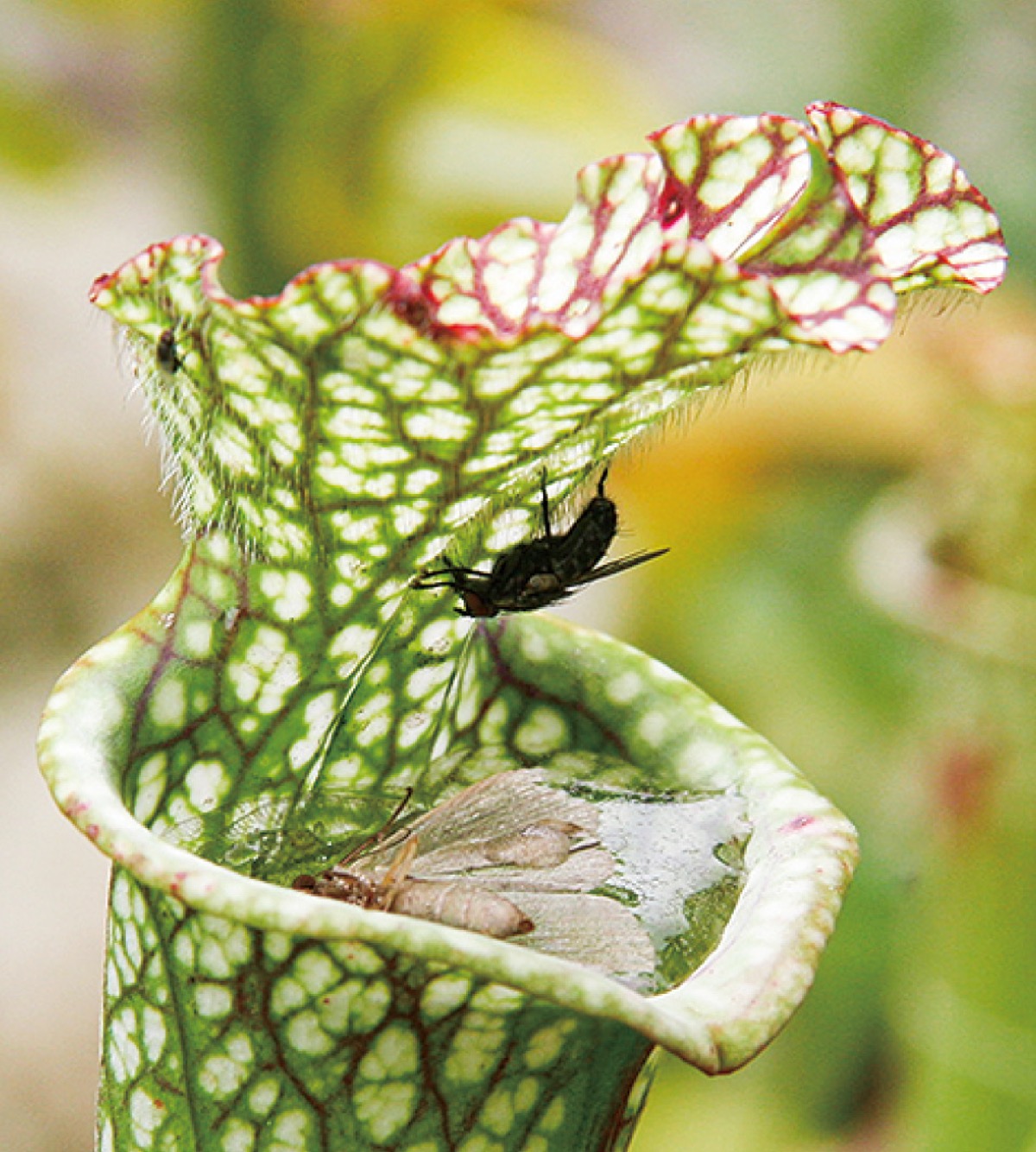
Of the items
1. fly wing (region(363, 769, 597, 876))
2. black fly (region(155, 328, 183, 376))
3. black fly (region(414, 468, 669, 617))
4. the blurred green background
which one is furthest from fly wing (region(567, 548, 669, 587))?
the blurred green background

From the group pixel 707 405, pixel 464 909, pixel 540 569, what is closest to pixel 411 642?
pixel 540 569

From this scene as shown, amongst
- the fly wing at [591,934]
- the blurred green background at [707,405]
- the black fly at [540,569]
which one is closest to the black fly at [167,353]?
the black fly at [540,569]

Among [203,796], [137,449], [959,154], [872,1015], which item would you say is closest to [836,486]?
[959,154]

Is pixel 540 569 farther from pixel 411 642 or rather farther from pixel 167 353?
pixel 167 353

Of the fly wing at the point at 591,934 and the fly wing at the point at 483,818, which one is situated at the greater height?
the fly wing at the point at 483,818

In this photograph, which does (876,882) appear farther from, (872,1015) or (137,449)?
(137,449)

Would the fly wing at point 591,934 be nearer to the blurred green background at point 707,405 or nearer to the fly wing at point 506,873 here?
the fly wing at point 506,873
